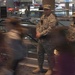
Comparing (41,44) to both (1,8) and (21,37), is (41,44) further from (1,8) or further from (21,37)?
(1,8)

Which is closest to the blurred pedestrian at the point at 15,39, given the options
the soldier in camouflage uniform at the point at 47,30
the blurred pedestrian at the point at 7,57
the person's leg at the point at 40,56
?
the blurred pedestrian at the point at 7,57

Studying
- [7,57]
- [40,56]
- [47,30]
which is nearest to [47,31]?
[47,30]

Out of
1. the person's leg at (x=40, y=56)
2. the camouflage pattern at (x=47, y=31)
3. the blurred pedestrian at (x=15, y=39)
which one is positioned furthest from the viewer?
the person's leg at (x=40, y=56)

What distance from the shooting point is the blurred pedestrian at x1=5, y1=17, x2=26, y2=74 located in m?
5.40

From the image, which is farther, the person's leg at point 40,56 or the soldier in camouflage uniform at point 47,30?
the person's leg at point 40,56

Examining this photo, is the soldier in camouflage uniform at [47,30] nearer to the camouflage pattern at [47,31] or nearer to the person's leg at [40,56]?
the camouflage pattern at [47,31]

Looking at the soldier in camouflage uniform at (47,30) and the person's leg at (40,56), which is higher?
the soldier in camouflage uniform at (47,30)

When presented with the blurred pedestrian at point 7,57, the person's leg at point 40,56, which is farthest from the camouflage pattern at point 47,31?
the blurred pedestrian at point 7,57

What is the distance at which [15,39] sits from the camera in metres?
5.41

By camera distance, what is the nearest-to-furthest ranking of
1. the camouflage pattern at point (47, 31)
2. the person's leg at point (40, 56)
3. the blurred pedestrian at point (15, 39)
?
1. the blurred pedestrian at point (15, 39)
2. the camouflage pattern at point (47, 31)
3. the person's leg at point (40, 56)

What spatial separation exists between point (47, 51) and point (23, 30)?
1668mm

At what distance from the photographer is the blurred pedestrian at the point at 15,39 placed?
5398 mm

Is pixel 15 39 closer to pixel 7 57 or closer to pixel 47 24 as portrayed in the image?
pixel 7 57

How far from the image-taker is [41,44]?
7125 millimetres
